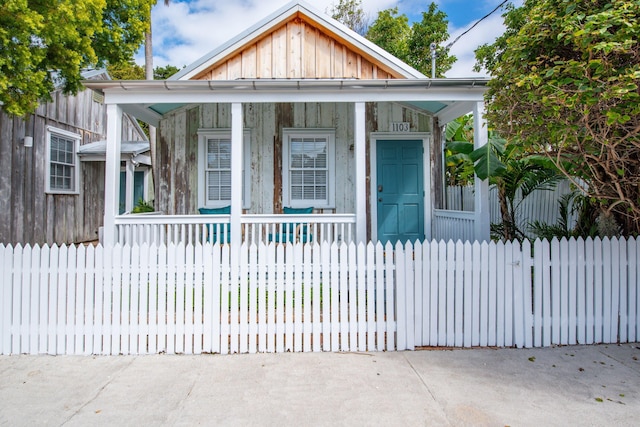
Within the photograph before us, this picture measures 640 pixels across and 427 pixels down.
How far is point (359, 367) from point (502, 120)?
3344 millimetres

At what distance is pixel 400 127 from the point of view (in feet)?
27.7

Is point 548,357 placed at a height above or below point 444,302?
below

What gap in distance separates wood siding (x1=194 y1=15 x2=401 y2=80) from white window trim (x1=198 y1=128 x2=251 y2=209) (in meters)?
1.10

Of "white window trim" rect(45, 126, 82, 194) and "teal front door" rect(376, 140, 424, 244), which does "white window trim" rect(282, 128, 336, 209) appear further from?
"white window trim" rect(45, 126, 82, 194)

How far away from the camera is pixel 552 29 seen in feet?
13.1

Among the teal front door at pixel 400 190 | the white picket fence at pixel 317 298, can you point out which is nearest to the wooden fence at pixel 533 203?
the teal front door at pixel 400 190

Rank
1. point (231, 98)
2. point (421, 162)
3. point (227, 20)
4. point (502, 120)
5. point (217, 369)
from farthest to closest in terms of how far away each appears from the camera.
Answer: point (227, 20) < point (421, 162) < point (231, 98) < point (502, 120) < point (217, 369)

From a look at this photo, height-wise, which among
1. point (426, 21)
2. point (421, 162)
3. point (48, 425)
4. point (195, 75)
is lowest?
point (48, 425)

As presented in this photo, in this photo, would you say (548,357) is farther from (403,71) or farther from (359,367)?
(403,71)

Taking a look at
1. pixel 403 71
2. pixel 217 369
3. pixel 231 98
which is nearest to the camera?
pixel 217 369

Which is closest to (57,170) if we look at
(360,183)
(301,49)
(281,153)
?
(281,153)

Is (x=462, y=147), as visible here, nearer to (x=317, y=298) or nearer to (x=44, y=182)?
(x=317, y=298)

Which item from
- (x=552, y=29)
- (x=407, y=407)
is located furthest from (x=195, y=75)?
(x=407, y=407)

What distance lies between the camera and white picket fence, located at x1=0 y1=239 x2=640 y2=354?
165 inches
